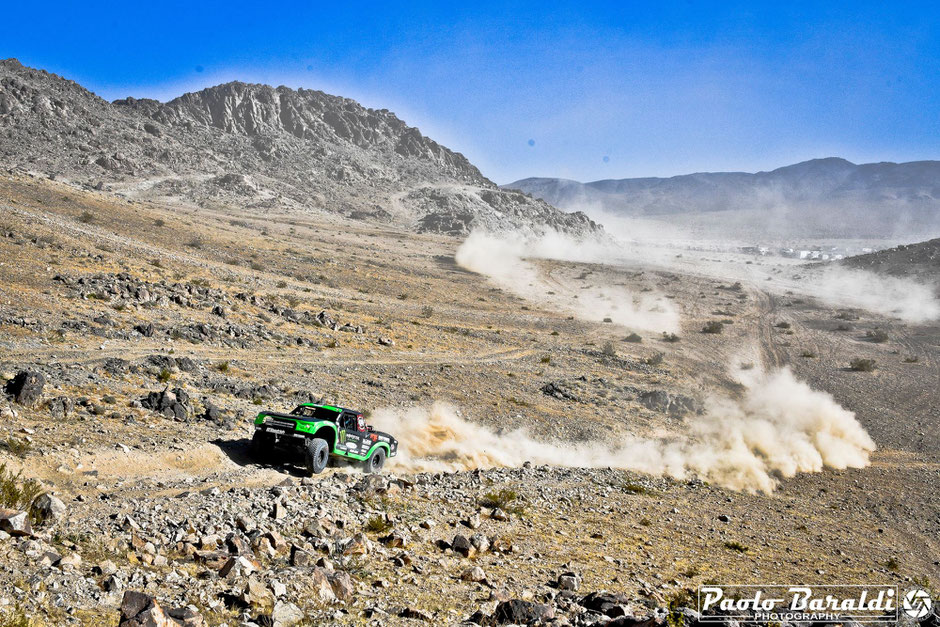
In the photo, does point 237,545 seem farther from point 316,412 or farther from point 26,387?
point 26,387

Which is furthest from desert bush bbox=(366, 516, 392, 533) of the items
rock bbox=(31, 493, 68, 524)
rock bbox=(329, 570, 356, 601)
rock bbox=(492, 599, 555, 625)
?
rock bbox=(31, 493, 68, 524)

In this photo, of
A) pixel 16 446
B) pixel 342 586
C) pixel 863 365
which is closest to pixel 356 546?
pixel 342 586

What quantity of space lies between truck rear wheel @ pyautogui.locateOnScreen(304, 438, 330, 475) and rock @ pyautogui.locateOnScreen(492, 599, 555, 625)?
20.4 feet

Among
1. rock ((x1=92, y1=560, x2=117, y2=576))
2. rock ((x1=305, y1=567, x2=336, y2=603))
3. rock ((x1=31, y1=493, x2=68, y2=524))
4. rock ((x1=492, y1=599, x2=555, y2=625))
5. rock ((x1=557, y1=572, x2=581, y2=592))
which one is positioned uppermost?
rock ((x1=31, y1=493, x2=68, y2=524))

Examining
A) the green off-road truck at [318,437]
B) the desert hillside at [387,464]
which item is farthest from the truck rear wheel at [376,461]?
the desert hillside at [387,464]

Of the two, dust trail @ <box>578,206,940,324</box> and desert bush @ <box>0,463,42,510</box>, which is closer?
desert bush @ <box>0,463,42,510</box>

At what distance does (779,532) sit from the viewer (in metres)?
14.4

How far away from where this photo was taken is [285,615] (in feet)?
21.7

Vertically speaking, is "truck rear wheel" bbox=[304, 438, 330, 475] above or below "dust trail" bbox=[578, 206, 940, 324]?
below

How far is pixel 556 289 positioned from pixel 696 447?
1616 inches

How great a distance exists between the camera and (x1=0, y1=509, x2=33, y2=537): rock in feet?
21.8

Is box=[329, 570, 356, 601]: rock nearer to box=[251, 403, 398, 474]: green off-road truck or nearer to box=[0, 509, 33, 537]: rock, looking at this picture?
box=[0, 509, 33, 537]: rock

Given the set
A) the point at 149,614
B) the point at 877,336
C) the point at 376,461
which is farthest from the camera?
the point at 877,336

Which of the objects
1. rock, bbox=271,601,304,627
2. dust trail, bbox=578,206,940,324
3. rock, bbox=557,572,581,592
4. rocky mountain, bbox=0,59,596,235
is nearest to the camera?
rock, bbox=271,601,304,627
